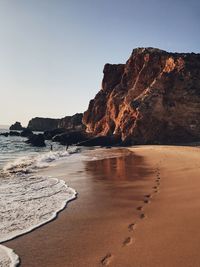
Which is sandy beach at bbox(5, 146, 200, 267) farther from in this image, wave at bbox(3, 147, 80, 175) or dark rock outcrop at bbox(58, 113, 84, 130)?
dark rock outcrop at bbox(58, 113, 84, 130)

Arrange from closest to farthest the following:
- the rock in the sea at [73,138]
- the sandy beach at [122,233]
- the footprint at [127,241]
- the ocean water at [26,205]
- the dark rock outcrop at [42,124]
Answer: the sandy beach at [122,233], the footprint at [127,241], the ocean water at [26,205], the rock in the sea at [73,138], the dark rock outcrop at [42,124]

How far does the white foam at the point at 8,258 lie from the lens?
5263mm

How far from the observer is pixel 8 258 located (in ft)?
18.0

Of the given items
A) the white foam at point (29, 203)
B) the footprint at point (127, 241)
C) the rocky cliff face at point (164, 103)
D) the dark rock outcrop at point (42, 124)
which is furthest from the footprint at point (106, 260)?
the dark rock outcrop at point (42, 124)

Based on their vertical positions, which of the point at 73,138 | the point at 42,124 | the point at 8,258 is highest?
the point at 42,124

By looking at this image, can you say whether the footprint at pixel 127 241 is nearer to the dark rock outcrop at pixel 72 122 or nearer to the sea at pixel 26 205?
the sea at pixel 26 205

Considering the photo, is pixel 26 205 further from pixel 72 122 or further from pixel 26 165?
pixel 72 122

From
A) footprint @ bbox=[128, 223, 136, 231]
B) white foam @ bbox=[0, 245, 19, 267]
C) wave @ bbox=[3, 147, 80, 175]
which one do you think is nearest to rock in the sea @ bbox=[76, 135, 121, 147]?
wave @ bbox=[3, 147, 80, 175]

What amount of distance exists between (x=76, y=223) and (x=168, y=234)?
84.1 inches

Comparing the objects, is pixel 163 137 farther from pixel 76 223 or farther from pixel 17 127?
pixel 17 127

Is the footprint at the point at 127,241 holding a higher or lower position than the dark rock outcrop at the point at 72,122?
lower

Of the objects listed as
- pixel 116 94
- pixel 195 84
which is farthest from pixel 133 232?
pixel 116 94

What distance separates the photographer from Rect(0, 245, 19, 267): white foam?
17.3ft

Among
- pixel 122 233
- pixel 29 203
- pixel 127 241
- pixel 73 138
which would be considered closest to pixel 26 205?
pixel 29 203
